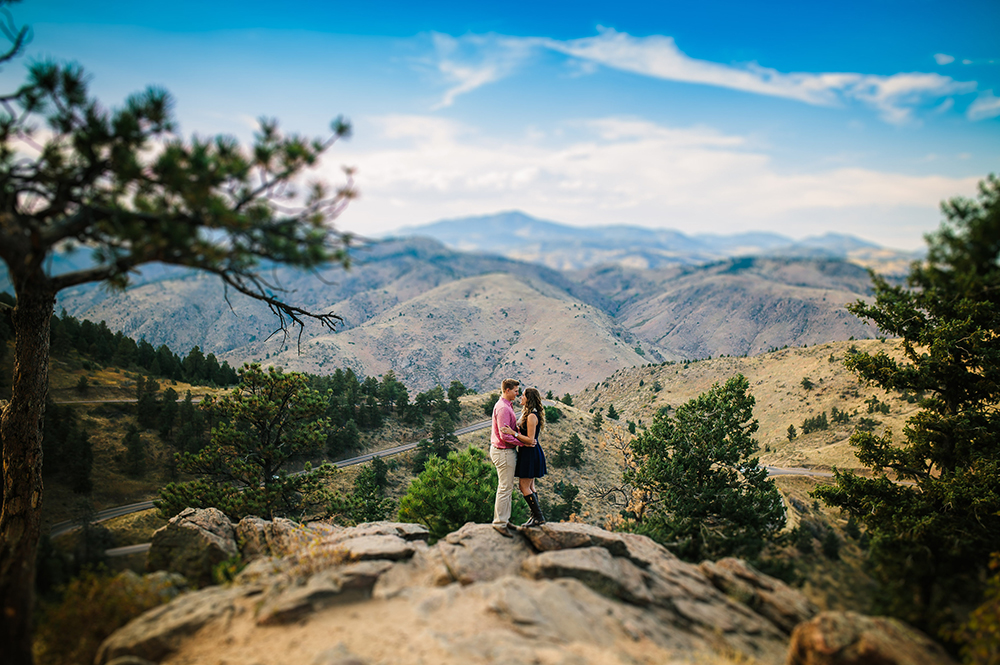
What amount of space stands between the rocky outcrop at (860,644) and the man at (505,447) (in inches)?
214

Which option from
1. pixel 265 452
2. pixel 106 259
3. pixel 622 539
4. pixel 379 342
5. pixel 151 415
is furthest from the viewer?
pixel 379 342

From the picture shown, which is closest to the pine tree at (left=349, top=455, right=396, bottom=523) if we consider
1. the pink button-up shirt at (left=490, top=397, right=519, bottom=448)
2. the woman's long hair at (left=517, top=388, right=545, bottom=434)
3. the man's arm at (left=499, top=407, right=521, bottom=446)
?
the pink button-up shirt at (left=490, top=397, right=519, bottom=448)

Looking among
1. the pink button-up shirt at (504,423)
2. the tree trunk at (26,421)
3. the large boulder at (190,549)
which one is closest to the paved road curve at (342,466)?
the large boulder at (190,549)

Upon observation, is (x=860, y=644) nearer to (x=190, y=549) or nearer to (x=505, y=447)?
(x=505, y=447)

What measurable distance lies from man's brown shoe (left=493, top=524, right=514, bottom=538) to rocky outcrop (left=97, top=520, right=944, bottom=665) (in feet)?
0.50

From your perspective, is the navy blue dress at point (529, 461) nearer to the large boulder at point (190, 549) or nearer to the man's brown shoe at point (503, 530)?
the man's brown shoe at point (503, 530)

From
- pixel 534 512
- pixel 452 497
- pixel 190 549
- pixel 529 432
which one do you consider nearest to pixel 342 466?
pixel 452 497

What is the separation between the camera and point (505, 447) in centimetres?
991

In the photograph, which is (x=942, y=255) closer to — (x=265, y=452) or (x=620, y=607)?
(x=620, y=607)

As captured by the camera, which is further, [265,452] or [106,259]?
[265,452]

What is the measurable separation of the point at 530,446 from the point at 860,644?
5.93m

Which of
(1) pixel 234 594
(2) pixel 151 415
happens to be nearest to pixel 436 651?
(1) pixel 234 594

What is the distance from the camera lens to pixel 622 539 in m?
10.1

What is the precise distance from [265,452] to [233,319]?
199282 millimetres
